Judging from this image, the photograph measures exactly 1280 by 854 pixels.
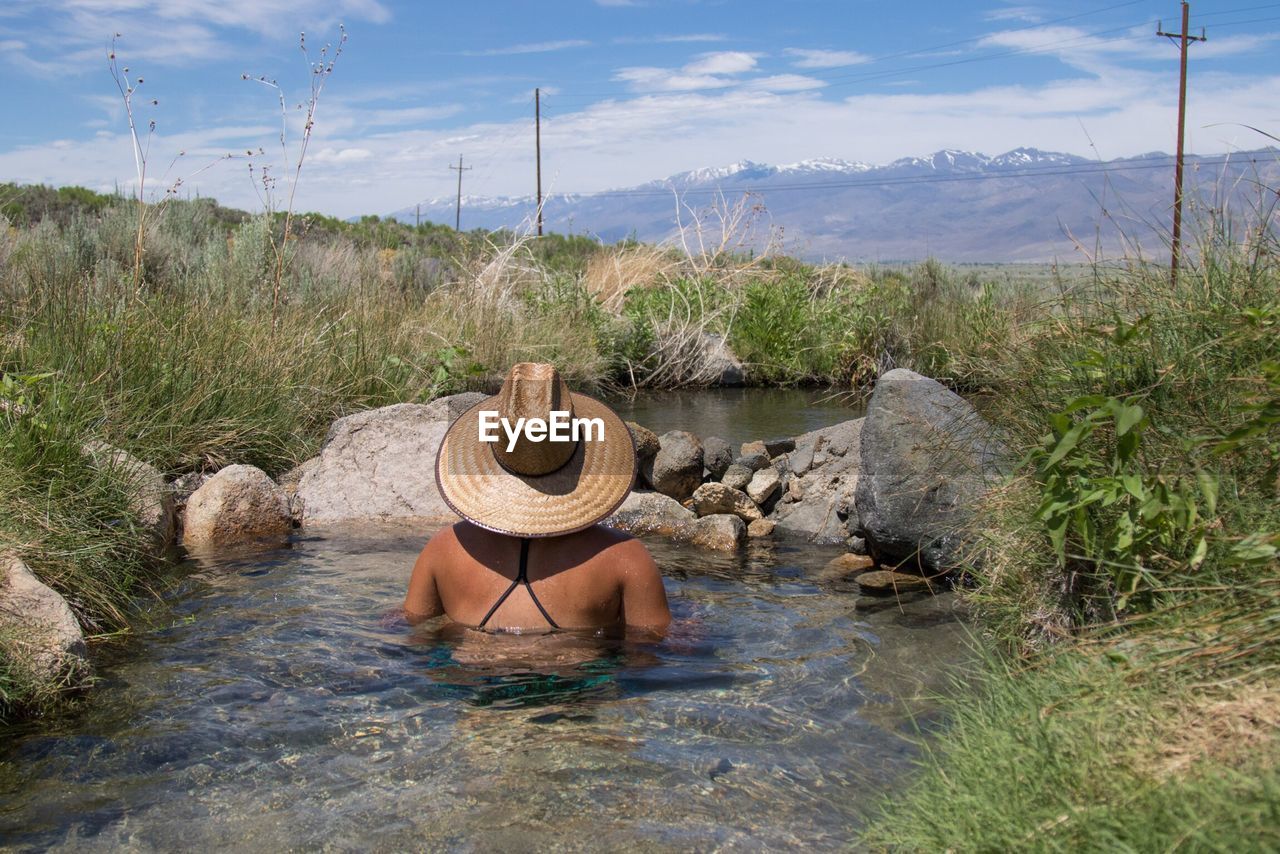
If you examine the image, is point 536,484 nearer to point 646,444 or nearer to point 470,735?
point 470,735

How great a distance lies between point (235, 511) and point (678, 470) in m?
3.24

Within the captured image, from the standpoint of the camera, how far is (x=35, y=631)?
4094 mm

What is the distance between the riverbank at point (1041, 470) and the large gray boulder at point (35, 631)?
3.1 inches

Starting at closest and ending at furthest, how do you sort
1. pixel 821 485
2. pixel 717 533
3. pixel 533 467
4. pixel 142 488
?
pixel 533 467, pixel 142 488, pixel 717 533, pixel 821 485

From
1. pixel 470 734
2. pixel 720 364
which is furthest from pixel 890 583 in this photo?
pixel 720 364

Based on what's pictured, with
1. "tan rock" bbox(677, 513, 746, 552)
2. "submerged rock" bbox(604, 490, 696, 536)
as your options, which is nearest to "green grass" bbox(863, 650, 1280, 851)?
"tan rock" bbox(677, 513, 746, 552)

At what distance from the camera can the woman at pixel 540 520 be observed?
13.3 feet

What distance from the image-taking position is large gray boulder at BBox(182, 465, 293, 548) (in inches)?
275

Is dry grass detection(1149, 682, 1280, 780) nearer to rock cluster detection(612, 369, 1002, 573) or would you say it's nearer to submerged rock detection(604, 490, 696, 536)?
rock cluster detection(612, 369, 1002, 573)

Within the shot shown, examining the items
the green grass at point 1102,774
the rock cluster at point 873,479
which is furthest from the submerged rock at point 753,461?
the green grass at point 1102,774

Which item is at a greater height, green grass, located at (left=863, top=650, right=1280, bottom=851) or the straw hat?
the straw hat

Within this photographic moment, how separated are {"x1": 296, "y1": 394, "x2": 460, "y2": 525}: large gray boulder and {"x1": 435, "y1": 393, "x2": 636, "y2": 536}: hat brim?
3471 mm

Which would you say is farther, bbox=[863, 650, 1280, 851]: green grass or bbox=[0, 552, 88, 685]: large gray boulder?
bbox=[0, 552, 88, 685]: large gray boulder

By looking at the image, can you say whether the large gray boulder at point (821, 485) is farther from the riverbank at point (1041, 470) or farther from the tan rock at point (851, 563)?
the riverbank at point (1041, 470)
